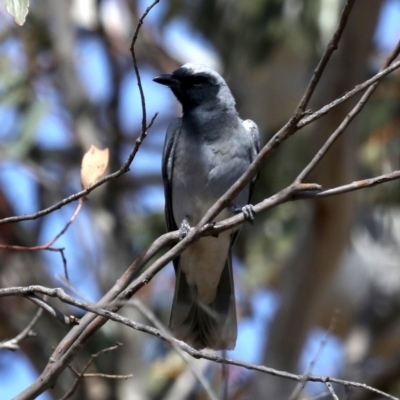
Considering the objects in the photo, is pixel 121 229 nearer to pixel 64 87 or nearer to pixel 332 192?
pixel 64 87

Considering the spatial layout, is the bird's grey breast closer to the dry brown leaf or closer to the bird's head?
the bird's head

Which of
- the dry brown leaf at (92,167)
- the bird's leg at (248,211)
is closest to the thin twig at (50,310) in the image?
the dry brown leaf at (92,167)

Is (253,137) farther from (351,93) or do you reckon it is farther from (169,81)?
(351,93)

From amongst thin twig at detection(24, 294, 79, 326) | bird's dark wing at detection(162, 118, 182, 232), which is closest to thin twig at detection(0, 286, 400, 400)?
thin twig at detection(24, 294, 79, 326)

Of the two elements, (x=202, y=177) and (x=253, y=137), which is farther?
(x=253, y=137)

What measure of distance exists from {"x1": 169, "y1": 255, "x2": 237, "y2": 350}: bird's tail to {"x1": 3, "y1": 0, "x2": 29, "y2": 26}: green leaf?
181 cm

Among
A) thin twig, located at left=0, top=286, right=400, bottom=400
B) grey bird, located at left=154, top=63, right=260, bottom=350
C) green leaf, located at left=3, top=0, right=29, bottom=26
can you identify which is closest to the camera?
thin twig, located at left=0, top=286, right=400, bottom=400

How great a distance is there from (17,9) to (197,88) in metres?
2.15

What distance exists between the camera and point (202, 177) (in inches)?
163

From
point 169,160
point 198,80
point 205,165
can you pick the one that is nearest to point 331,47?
point 205,165

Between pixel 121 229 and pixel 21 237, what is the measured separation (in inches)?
49.7

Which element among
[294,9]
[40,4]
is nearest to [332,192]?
[294,9]

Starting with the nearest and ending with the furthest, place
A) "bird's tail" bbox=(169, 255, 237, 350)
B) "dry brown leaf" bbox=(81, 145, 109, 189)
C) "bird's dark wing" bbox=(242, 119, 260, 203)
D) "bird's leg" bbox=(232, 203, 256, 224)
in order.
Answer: "dry brown leaf" bbox=(81, 145, 109, 189) → "bird's leg" bbox=(232, 203, 256, 224) → "bird's tail" bbox=(169, 255, 237, 350) → "bird's dark wing" bbox=(242, 119, 260, 203)

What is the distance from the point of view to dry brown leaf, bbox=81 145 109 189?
9.55 feet
